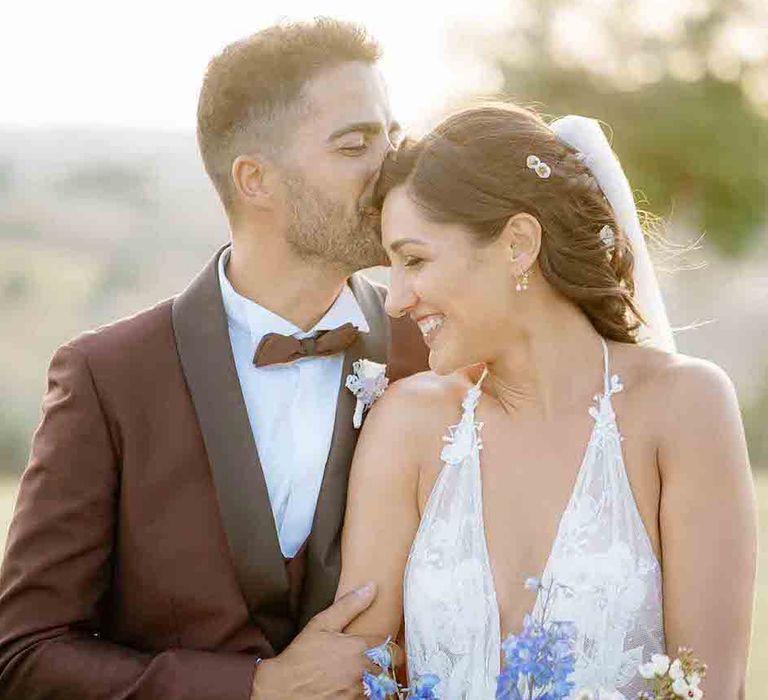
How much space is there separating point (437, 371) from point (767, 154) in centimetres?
2236

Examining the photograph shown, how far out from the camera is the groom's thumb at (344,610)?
324 centimetres

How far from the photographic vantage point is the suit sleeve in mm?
3305

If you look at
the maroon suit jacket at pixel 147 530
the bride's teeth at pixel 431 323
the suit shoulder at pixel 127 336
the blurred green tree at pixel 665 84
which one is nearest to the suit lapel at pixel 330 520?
the maroon suit jacket at pixel 147 530

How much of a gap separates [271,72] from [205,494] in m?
1.18

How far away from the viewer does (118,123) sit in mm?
30750

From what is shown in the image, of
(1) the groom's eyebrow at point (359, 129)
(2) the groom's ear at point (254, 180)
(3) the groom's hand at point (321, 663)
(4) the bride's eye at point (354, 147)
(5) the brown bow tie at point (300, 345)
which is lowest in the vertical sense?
(3) the groom's hand at point (321, 663)

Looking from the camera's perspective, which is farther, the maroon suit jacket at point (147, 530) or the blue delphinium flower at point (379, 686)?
the maroon suit jacket at point (147, 530)

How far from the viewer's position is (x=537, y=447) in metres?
3.39

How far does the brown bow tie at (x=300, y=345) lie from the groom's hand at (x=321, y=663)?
626 mm

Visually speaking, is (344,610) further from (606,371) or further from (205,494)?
(606,371)

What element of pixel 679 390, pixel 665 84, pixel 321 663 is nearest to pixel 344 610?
pixel 321 663

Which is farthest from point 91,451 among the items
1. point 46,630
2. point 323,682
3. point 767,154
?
point 767,154

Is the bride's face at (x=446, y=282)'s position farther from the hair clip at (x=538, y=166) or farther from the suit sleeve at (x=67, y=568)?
the suit sleeve at (x=67, y=568)

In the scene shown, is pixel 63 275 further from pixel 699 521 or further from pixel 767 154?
pixel 699 521
